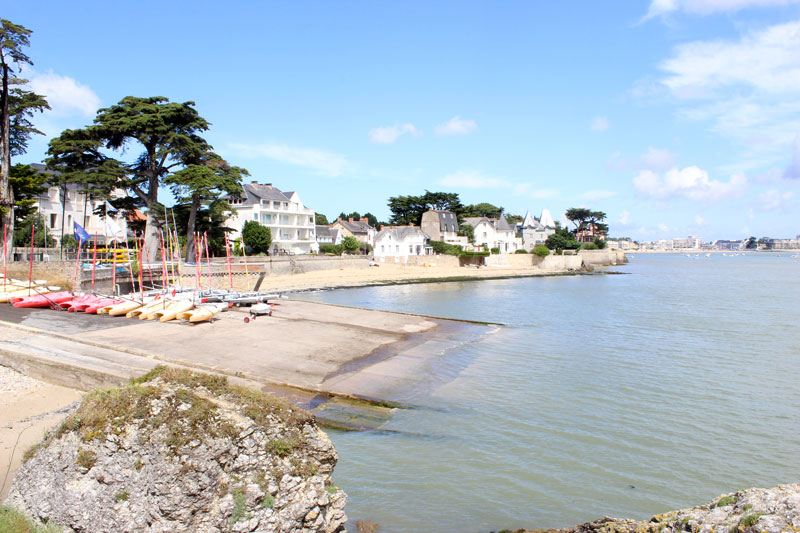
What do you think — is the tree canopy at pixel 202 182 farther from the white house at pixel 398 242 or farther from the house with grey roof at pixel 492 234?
the house with grey roof at pixel 492 234

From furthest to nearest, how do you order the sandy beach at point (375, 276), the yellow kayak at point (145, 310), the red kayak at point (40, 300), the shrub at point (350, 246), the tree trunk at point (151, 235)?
the shrub at point (350, 246) < the sandy beach at point (375, 276) < the tree trunk at point (151, 235) < the red kayak at point (40, 300) < the yellow kayak at point (145, 310)

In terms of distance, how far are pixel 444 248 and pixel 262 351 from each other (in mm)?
75364

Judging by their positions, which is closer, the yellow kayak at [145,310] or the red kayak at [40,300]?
the yellow kayak at [145,310]

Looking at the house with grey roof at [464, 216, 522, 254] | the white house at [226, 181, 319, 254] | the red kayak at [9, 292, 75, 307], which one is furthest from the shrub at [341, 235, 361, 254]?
the red kayak at [9, 292, 75, 307]

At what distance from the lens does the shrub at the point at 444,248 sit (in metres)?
90.7

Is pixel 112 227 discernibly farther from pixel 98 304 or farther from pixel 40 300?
pixel 98 304

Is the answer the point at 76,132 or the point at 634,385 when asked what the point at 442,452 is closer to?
the point at 634,385

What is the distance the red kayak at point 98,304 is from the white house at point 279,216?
4400cm

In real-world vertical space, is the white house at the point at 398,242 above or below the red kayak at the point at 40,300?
above

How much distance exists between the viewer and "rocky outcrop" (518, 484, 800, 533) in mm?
4336

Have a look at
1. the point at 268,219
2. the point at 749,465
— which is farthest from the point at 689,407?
the point at 268,219

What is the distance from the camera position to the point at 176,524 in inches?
210

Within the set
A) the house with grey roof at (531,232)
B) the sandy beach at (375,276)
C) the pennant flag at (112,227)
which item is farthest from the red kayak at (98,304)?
the house with grey roof at (531,232)

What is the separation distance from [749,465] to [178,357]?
15462 millimetres
